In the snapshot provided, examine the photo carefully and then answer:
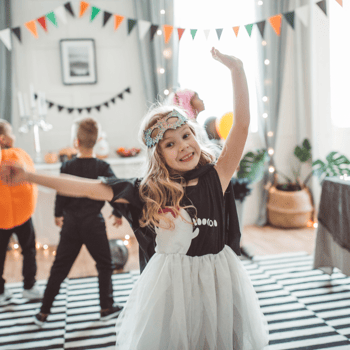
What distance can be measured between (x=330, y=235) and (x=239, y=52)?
2594 mm

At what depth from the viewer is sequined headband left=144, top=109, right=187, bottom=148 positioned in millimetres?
1209

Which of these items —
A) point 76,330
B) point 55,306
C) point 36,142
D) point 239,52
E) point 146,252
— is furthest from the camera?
point 239,52

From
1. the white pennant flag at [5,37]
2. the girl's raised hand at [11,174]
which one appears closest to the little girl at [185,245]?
the girl's raised hand at [11,174]

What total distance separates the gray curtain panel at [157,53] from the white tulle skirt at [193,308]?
286cm

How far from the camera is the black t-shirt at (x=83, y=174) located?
1970mm

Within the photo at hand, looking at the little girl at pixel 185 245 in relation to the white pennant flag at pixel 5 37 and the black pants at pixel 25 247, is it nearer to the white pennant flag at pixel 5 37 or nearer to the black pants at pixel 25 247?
the black pants at pixel 25 247

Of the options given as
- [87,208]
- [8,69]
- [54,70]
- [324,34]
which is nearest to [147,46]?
[54,70]

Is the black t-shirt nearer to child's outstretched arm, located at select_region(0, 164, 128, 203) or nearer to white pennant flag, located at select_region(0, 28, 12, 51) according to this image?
child's outstretched arm, located at select_region(0, 164, 128, 203)

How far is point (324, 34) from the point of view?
12.5ft

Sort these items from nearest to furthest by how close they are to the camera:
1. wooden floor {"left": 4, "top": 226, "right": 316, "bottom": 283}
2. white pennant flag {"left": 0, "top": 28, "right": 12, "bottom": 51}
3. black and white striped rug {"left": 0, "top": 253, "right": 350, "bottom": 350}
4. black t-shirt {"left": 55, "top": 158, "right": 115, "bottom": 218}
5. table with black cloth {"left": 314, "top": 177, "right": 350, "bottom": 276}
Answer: black and white striped rug {"left": 0, "top": 253, "right": 350, "bottom": 350} → black t-shirt {"left": 55, "top": 158, "right": 115, "bottom": 218} → table with black cloth {"left": 314, "top": 177, "right": 350, "bottom": 276} → wooden floor {"left": 4, "top": 226, "right": 316, "bottom": 283} → white pennant flag {"left": 0, "top": 28, "right": 12, "bottom": 51}

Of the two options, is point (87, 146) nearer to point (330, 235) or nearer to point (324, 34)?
point (330, 235)

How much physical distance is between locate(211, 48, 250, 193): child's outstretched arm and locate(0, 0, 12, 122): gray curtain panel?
10.4ft

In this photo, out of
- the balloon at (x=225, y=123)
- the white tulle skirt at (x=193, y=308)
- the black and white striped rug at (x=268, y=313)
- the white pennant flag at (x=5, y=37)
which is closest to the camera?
the white tulle skirt at (x=193, y=308)

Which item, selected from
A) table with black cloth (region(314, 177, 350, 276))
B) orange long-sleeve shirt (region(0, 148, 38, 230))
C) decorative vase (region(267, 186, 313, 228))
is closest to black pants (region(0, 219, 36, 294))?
orange long-sleeve shirt (region(0, 148, 38, 230))
